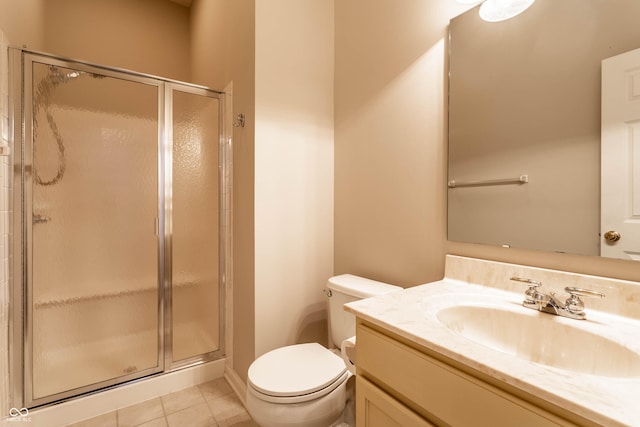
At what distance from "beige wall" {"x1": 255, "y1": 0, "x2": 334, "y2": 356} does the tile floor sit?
0.37 meters

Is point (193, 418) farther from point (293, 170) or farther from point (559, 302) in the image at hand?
point (559, 302)

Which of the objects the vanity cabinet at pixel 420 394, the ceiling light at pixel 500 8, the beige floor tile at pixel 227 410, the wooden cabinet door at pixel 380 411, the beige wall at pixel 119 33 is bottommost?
the beige floor tile at pixel 227 410

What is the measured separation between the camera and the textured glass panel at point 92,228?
1521 millimetres

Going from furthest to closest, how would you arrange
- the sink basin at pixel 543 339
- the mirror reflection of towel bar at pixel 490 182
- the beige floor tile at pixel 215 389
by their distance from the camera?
the beige floor tile at pixel 215 389, the mirror reflection of towel bar at pixel 490 182, the sink basin at pixel 543 339

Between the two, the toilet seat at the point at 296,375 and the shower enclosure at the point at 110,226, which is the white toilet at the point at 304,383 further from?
the shower enclosure at the point at 110,226

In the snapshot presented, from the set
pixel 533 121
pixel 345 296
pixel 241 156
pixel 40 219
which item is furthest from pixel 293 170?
pixel 40 219

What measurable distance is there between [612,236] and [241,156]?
168cm

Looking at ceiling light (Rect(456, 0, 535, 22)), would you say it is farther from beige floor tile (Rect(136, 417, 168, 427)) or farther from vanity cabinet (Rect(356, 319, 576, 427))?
beige floor tile (Rect(136, 417, 168, 427))

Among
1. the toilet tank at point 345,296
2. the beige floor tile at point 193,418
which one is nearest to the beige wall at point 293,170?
the toilet tank at point 345,296

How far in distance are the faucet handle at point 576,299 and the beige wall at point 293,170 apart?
4.03 feet

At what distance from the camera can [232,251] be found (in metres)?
1.90

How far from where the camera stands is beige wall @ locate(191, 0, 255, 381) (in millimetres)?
1621

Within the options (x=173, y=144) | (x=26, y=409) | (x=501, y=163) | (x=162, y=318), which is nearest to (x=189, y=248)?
(x=162, y=318)

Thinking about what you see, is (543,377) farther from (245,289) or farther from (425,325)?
(245,289)
